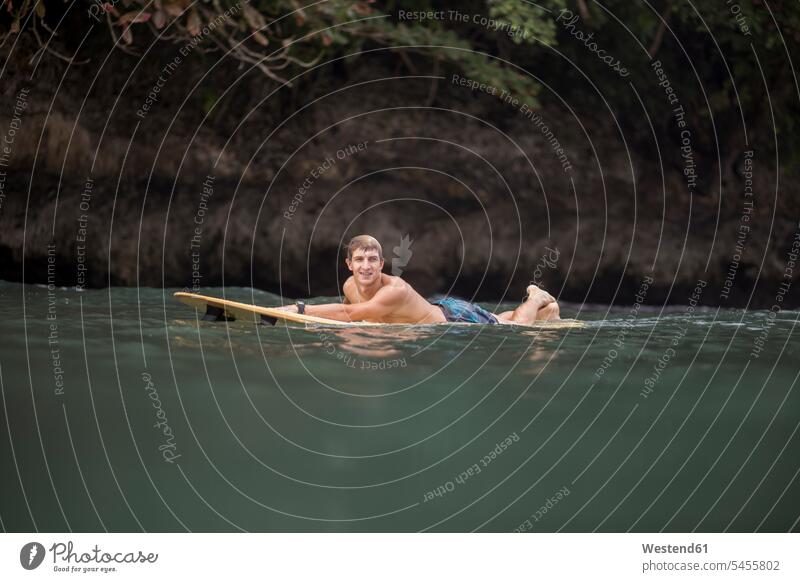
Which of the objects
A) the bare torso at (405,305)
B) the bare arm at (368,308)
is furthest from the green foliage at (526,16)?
the bare arm at (368,308)

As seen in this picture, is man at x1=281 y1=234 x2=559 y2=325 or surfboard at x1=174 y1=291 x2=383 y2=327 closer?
surfboard at x1=174 y1=291 x2=383 y2=327

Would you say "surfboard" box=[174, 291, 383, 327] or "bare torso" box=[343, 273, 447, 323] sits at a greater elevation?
"bare torso" box=[343, 273, 447, 323]

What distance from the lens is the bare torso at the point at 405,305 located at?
22.5ft

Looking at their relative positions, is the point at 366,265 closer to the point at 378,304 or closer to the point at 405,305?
the point at 378,304

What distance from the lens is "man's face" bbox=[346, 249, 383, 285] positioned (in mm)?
6742

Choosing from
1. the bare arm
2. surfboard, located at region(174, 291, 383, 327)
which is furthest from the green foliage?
surfboard, located at region(174, 291, 383, 327)

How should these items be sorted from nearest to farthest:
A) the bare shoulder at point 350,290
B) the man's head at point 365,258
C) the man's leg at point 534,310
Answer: the man's head at point 365,258, the bare shoulder at point 350,290, the man's leg at point 534,310

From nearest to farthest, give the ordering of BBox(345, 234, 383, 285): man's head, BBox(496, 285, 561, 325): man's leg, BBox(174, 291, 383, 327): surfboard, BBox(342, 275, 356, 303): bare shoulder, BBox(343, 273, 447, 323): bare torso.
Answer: BBox(174, 291, 383, 327): surfboard → BBox(345, 234, 383, 285): man's head → BBox(343, 273, 447, 323): bare torso → BBox(342, 275, 356, 303): bare shoulder → BBox(496, 285, 561, 325): man's leg

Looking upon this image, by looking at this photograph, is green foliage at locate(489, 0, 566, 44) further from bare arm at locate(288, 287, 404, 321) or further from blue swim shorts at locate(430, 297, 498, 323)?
bare arm at locate(288, 287, 404, 321)

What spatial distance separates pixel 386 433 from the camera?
180 inches

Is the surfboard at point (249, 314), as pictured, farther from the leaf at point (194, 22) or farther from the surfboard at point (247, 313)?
the leaf at point (194, 22)

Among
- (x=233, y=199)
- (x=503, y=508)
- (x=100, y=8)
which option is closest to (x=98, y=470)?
(x=503, y=508)

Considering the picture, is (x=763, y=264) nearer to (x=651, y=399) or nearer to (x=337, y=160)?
(x=337, y=160)

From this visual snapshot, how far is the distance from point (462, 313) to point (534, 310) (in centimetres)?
60
